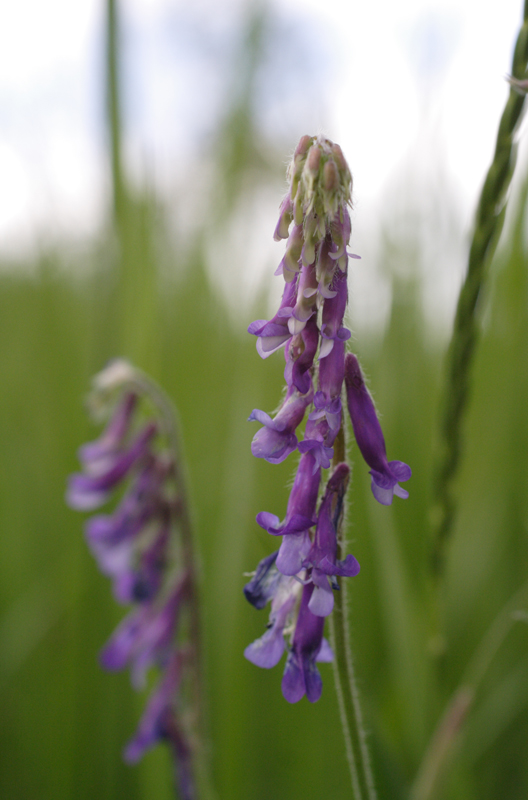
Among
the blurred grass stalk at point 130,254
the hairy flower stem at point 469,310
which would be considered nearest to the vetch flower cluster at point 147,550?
the blurred grass stalk at point 130,254

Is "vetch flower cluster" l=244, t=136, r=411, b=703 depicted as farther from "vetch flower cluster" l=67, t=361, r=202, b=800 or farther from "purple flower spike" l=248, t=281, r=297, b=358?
"vetch flower cluster" l=67, t=361, r=202, b=800

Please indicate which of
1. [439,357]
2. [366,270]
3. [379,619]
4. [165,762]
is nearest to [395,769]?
[165,762]

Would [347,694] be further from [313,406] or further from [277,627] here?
[313,406]

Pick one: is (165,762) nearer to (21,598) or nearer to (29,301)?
(21,598)

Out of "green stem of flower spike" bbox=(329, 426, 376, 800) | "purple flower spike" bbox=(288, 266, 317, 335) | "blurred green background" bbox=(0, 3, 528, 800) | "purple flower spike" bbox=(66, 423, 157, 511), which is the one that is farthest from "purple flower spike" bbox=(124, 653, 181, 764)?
"purple flower spike" bbox=(288, 266, 317, 335)

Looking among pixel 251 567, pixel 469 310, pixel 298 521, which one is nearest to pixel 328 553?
pixel 298 521

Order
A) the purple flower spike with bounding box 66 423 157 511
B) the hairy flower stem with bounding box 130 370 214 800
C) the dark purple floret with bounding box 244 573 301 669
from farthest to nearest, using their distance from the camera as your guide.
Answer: the purple flower spike with bounding box 66 423 157 511 → the hairy flower stem with bounding box 130 370 214 800 → the dark purple floret with bounding box 244 573 301 669

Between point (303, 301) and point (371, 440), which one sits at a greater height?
point (303, 301)
